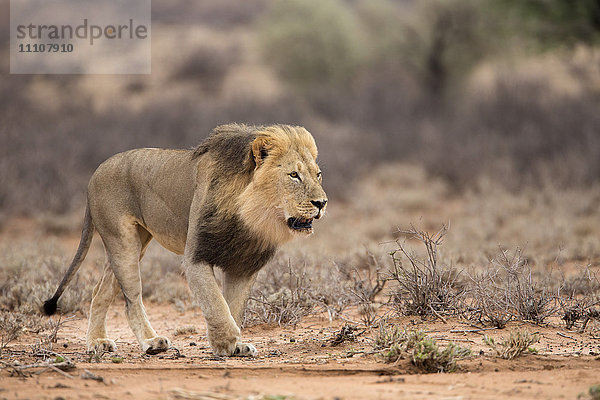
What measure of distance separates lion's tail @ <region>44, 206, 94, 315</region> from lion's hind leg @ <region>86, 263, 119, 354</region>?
9.4 inches

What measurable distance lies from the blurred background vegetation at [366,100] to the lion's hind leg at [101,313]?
842 cm

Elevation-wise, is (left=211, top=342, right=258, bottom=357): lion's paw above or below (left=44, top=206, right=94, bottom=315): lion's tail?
below

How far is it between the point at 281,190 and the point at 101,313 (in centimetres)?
207

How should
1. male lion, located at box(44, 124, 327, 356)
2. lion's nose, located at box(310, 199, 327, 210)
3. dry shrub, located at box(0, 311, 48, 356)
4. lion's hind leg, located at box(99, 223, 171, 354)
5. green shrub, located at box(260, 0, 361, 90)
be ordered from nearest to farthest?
lion's nose, located at box(310, 199, 327, 210), male lion, located at box(44, 124, 327, 356), lion's hind leg, located at box(99, 223, 171, 354), dry shrub, located at box(0, 311, 48, 356), green shrub, located at box(260, 0, 361, 90)

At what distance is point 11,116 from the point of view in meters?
18.8

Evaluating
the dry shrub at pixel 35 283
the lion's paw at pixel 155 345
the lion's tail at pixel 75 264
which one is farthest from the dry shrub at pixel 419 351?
the dry shrub at pixel 35 283

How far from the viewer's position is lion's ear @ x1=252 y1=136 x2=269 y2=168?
17.6 ft

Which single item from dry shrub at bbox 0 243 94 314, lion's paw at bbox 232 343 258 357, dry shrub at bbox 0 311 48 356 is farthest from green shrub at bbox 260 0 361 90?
lion's paw at bbox 232 343 258 357

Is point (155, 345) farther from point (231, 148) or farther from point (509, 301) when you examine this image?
point (509, 301)

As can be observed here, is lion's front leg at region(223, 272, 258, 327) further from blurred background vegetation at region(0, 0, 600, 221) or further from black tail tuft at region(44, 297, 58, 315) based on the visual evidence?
blurred background vegetation at region(0, 0, 600, 221)

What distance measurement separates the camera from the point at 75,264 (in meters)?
6.38

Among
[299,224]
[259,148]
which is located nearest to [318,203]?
[299,224]

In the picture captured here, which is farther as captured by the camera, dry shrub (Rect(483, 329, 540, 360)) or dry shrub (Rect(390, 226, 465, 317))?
dry shrub (Rect(390, 226, 465, 317))

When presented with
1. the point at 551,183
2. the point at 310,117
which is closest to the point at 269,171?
the point at 551,183
